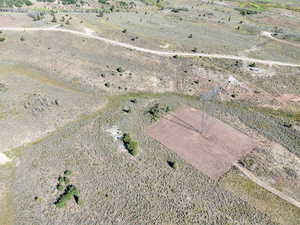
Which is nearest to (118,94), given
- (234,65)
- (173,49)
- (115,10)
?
(173,49)

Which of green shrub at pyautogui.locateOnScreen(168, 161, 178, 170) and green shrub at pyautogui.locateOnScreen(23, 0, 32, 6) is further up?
green shrub at pyautogui.locateOnScreen(23, 0, 32, 6)

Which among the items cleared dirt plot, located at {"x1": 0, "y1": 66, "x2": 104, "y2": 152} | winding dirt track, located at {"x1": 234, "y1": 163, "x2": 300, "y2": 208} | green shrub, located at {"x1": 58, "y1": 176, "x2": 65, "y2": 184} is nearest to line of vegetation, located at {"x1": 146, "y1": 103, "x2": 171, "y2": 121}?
cleared dirt plot, located at {"x1": 0, "y1": 66, "x2": 104, "y2": 152}

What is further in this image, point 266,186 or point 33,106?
point 33,106

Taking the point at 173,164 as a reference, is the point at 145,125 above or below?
above

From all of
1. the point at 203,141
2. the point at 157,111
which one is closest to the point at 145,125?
the point at 157,111

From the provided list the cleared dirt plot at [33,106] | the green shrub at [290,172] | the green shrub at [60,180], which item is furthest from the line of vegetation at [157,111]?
the green shrub at [290,172]

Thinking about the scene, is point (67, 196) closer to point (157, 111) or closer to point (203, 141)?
point (203, 141)

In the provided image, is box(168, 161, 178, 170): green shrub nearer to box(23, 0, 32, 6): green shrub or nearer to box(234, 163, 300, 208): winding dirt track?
box(234, 163, 300, 208): winding dirt track

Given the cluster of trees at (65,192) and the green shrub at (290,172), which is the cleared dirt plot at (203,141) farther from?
the cluster of trees at (65,192)
